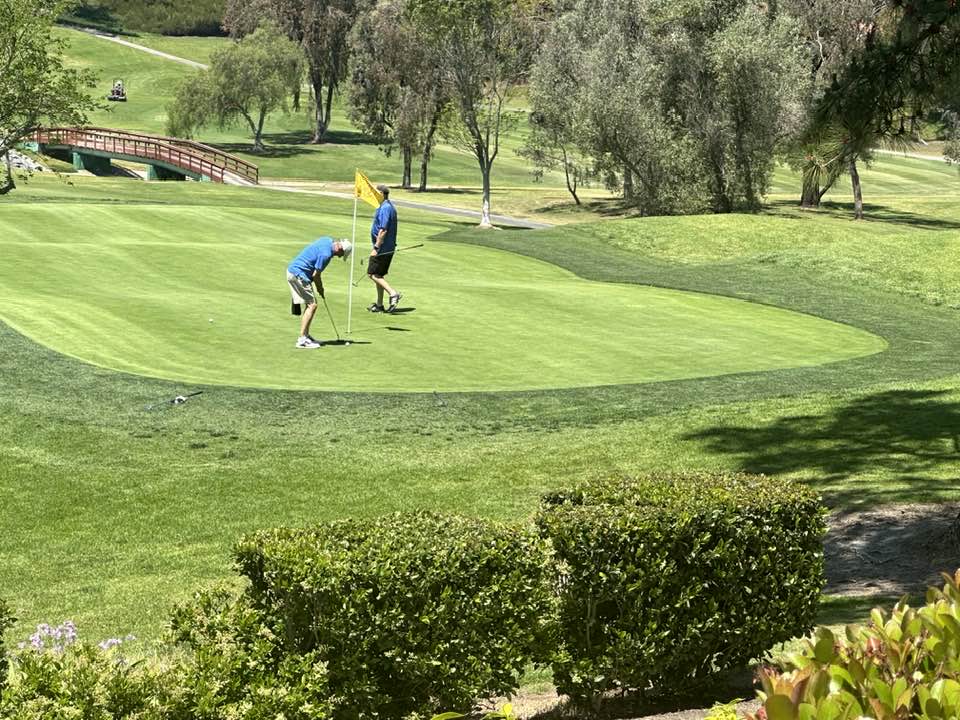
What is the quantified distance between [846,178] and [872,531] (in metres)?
80.9

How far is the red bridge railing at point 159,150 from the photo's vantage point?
2886 inches

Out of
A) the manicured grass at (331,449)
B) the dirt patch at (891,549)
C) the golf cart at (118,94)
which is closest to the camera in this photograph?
the dirt patch at (891,549)

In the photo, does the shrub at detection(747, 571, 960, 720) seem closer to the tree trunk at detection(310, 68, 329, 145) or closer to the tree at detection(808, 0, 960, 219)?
the tree at detection(808, 0, 960, 219)

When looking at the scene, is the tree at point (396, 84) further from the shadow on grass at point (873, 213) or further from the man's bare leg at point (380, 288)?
the man's bare leg at point (380, 288)

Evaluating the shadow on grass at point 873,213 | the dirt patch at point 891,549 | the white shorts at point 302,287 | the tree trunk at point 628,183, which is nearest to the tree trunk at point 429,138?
the tree trunk at point 628,183

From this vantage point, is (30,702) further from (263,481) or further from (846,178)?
(846,178)

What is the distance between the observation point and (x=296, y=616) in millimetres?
5855

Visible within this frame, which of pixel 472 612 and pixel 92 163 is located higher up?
pixel 472 612

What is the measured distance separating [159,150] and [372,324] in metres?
56.0

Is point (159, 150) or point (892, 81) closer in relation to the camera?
point (892, 81)

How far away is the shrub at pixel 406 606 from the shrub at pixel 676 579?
0.94ft

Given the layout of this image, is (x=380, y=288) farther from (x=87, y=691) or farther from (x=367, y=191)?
(x=87, y=691)

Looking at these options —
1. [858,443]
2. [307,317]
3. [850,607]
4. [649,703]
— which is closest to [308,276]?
[307,317]

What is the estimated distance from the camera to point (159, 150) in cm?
7425
